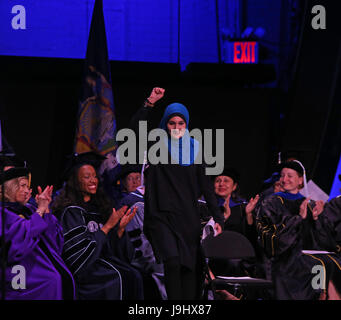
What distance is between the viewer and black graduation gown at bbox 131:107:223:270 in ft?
14.5

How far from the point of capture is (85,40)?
843 centimetres

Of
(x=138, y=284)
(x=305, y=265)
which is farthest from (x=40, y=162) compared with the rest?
(x=305, y=265)

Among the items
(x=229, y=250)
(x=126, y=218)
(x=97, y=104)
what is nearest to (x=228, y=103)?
(x=97, y=104)

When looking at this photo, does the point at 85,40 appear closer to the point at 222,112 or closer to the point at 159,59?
the point at 159,59

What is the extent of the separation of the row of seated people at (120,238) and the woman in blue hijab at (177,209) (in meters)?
0.78

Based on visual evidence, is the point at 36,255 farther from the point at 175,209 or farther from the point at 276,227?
the point at 276,227

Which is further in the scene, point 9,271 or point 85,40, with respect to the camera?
point 85,40

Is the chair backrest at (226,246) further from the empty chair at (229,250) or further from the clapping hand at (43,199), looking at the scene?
the clapping hand at (43,199)


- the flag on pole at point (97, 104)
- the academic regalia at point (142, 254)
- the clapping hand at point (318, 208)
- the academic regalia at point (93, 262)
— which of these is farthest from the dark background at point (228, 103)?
the academic regalia at point (93, 262)

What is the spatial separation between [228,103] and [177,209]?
160 inches

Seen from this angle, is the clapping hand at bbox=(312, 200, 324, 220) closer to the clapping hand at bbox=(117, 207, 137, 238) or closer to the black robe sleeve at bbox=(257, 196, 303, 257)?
the black robe sleeve at bbox=(257, 196, 303, 257)

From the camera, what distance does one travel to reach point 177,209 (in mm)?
4535

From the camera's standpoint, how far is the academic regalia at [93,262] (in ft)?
17.6

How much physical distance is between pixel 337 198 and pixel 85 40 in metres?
3.83
